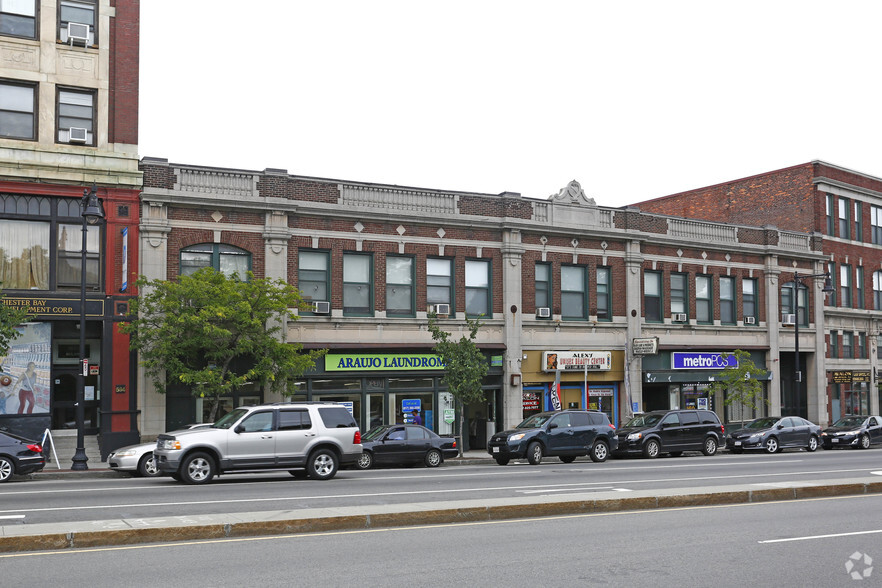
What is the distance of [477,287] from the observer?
1328 inches

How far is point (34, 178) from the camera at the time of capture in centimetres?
2655

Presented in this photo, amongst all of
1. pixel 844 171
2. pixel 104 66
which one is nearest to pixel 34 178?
pixel 104 66

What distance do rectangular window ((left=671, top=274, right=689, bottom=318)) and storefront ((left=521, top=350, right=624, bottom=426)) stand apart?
157 inches

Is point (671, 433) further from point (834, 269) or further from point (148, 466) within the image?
point (834, 269)

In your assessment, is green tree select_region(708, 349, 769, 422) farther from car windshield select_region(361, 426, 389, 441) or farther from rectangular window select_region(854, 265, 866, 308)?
car windshield select_region(361, 426, 389, 441)

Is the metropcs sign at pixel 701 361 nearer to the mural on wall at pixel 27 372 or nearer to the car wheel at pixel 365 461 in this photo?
the car wheel at pixel 365 461

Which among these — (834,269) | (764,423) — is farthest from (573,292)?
(834,269)

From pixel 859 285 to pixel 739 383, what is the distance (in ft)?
46.9

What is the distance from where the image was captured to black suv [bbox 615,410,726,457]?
29.7 meters

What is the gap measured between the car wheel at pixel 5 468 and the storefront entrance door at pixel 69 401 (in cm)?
619

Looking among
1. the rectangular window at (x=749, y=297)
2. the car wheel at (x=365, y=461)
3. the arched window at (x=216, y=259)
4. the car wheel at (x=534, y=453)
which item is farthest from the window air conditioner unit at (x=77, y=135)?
the rectangular window at (x=749, y=297)

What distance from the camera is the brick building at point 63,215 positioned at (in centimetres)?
2652

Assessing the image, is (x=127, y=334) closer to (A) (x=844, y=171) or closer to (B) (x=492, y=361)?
(B) (x=492, y=361)

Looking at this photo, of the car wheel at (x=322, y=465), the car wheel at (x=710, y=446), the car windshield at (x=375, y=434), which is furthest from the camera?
the car wheel at (x=710, y=446)
